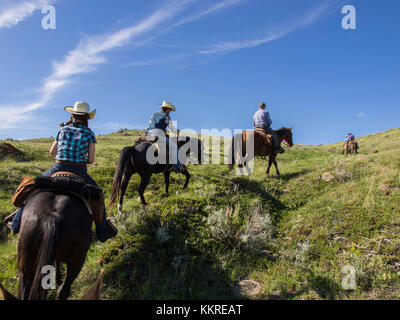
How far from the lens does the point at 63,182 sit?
378cm

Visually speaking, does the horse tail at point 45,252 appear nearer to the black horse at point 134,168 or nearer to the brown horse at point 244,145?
the black horse at point 134,168

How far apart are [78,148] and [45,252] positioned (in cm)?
201

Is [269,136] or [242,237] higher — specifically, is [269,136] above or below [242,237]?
above

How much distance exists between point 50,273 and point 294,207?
7.02 m

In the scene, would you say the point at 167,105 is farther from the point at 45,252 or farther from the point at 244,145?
the point at 45,252

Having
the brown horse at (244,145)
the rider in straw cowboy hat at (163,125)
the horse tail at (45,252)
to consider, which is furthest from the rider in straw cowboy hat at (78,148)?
the brown horse at (244,145)

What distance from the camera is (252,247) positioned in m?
5.31

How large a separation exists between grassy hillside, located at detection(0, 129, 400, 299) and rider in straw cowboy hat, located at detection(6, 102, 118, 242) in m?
0.74

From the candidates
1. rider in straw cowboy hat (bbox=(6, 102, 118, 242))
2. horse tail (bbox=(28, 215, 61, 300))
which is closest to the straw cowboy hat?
rider in straw cowboy hat (bbox=(6, 102, 118, 242))

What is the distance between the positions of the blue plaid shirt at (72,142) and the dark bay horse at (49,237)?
2.81 feet

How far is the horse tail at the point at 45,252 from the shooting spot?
283 centimetres

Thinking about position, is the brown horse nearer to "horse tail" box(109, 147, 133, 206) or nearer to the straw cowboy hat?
"horse tail" box(109, 147, 133, 206)
